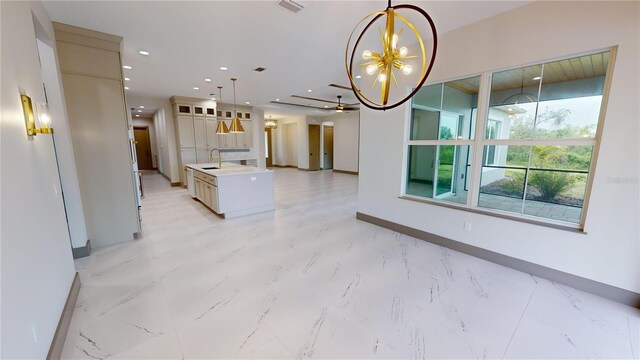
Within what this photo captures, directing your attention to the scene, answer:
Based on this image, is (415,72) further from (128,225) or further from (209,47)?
(128,225)

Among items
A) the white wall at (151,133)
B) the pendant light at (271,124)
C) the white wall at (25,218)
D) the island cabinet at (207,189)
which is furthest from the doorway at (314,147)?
the white wall at (25,218)

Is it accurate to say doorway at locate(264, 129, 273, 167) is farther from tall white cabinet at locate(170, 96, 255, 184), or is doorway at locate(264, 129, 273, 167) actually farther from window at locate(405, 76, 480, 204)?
window at locate(405, 76, 480, 204)

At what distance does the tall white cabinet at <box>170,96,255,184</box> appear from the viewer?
7.51 metres

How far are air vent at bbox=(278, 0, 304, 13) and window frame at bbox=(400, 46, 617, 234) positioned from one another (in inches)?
77.3

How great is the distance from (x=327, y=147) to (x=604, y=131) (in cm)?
1062

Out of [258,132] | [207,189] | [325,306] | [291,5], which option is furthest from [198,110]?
[325,306]

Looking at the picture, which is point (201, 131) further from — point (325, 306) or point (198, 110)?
point (325, 306)

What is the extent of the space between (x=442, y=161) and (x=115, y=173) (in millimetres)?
4673

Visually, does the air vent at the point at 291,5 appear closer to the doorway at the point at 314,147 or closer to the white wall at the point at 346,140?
the white wall at the point at 346,140

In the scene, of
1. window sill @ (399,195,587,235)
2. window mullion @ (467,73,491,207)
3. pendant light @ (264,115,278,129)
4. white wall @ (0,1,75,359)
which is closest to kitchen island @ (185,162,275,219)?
white wall @ (0,1,75,359)

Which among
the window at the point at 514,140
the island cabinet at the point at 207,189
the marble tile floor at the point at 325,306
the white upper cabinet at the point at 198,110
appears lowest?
the marble tile floor at the point at 325,306

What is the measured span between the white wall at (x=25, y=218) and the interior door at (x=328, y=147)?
10.6 meters

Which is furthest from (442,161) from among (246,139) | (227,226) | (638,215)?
(246,139)

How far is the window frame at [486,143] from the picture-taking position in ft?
7.35
